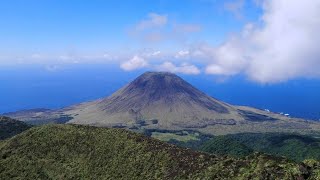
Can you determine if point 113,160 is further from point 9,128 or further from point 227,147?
point 227,147

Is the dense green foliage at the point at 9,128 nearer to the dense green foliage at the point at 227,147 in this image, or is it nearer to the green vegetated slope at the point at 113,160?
the green vegetated slope at the point at 113,160

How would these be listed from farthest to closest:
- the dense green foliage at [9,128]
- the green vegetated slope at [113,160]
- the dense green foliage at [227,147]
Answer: the dense green foliage at [227,147]
the dense green foliage at [9,128]
the green vegetated slope at [113,160]

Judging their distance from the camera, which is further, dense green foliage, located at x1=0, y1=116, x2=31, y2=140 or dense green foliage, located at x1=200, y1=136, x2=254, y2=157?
dense green foliage, located at x1=200, y1=136, x2=254, y2=157

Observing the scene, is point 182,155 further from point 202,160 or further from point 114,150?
point 114,150

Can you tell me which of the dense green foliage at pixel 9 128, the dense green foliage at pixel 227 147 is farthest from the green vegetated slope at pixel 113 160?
the dense green foliage at pixel 227 147

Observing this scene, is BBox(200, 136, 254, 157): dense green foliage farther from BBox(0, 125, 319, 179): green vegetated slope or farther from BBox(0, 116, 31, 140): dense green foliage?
BBox(0, 125, 319, 179): green vegetated slope

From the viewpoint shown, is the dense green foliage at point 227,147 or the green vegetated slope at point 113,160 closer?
the green vegetated slope at point 113,160

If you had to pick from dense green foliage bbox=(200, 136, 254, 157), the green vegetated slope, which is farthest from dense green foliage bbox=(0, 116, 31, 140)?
dense green foliage bbox=(200, 136, 254, 157)

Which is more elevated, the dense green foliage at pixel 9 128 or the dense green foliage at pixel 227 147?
the dense green foliage at pixel 9 128
